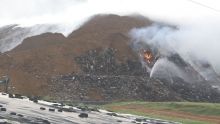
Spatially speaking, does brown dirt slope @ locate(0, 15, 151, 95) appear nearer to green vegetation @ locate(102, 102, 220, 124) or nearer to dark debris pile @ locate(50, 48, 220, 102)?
dark debris pile @ locate(50, 48, 220, 102)

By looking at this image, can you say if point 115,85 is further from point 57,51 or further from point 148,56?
point 57,51

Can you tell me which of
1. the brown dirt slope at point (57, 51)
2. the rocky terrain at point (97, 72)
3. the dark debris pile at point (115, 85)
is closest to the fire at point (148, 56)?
the rocky terrain at point (97, 72)

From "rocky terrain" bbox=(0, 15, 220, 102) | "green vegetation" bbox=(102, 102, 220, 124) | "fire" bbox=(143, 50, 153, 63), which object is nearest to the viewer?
"green vegetation" bbox=(102, 102, 220, 124)

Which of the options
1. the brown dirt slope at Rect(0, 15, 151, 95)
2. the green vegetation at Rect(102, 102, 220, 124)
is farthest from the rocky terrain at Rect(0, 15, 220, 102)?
the green vegetation at Rect(102, 102, 220, 124)

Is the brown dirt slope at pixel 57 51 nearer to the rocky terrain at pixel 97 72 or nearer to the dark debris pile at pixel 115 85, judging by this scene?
the rocky terrain at pixel 97 72

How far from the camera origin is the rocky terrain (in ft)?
345

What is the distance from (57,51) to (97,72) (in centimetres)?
1076

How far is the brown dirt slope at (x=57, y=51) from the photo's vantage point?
10462cm

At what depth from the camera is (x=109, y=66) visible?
119 m

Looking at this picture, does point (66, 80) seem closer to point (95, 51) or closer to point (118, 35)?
point (95, 51)

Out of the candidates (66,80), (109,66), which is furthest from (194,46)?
(66,80)

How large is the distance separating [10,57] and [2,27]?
2613 inches

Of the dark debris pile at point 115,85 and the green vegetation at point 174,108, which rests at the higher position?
the dark debris pile at point 115,85

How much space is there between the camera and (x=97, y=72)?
116 m
